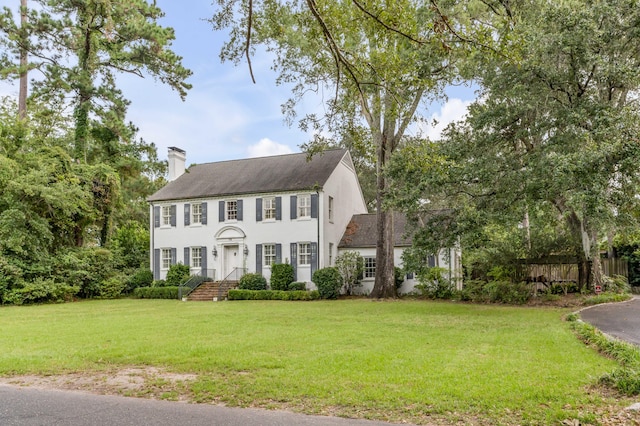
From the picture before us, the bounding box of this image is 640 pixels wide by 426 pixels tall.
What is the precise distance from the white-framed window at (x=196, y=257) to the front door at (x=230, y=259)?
1489 millimetres

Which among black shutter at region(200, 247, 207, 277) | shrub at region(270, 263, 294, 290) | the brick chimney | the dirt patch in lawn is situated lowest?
the dirt patch in lawn

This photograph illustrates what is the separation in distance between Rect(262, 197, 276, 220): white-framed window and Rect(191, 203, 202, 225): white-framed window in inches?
152

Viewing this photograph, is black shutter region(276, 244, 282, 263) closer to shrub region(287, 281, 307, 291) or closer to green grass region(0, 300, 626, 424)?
shrub region(287, 281, 307, 291)

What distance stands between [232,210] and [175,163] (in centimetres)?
623

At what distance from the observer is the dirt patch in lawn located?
5.69 metres

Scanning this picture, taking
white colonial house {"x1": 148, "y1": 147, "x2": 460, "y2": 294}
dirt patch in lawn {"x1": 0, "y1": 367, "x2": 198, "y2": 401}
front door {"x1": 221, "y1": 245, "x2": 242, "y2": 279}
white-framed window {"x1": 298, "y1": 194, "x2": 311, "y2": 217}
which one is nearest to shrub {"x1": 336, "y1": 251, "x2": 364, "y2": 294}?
white colonial house {"x1": 148, "y1": 147, "x2": 460, "y2": 294}

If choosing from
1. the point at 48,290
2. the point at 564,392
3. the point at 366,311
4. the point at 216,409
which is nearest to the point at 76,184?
the point at 48,290

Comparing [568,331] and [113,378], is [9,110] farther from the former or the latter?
[568,331]

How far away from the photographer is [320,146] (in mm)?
14156

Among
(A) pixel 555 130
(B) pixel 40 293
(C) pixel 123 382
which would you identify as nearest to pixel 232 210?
(B) pixel 40 293

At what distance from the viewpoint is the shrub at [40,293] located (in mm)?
19781

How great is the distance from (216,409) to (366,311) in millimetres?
10683

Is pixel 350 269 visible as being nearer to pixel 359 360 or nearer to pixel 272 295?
pixel 272 295

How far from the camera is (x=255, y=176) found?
25.8 meters
